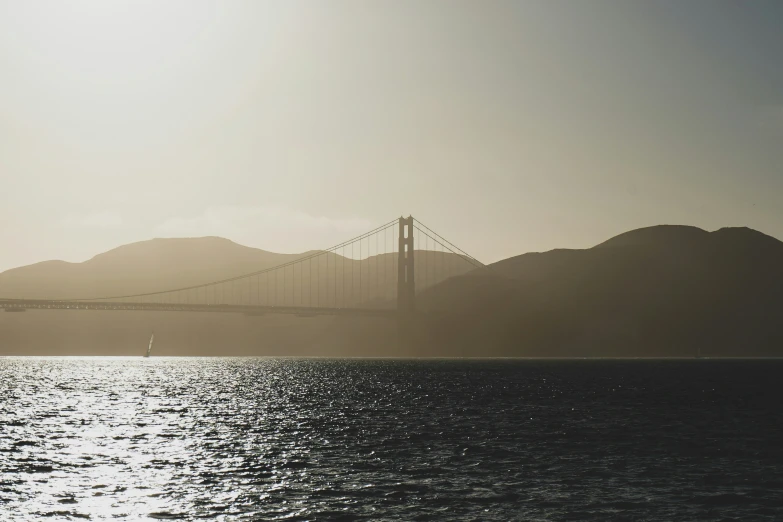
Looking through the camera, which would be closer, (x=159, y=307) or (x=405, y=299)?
(x=159, y=307)

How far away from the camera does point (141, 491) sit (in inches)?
974

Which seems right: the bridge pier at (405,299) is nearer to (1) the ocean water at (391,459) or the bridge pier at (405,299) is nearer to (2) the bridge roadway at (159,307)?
(2) the bridge roadway at (159,307)

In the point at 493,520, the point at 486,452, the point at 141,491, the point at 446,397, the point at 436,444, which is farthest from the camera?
the point at 446,397

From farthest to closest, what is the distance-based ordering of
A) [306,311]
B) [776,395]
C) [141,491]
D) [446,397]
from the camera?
[306,311] → [776,395] → [446,397] → [141,491]

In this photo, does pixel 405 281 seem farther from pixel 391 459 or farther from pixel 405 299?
pixel 391 459

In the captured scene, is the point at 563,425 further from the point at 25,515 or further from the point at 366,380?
the point at 366,380

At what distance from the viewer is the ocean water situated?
22.7 meters

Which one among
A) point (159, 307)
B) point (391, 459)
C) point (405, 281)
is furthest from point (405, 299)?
point (391, 459)

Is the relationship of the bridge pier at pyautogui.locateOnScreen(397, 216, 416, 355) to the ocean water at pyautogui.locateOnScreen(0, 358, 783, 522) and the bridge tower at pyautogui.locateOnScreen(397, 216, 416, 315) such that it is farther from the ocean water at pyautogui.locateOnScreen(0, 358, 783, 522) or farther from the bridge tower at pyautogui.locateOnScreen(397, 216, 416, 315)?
the ocean water at pyautogui.locateOnScreen(0, 358, 783, 522)

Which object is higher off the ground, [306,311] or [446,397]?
[306,311]

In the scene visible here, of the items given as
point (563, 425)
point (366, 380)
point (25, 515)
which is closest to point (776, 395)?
point (563, 425)

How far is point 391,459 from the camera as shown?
31859mm

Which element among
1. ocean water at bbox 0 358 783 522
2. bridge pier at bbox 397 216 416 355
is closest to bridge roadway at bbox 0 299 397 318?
bridge pier at bbox 397 216 416 355

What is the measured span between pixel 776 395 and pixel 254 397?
49.7 meters
